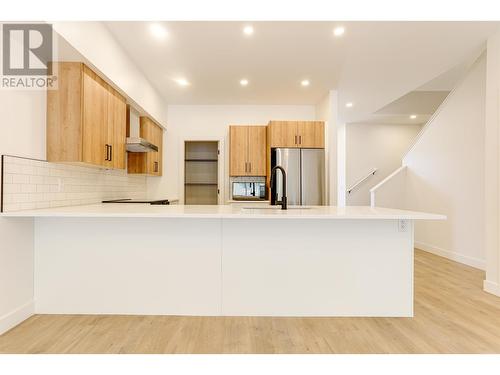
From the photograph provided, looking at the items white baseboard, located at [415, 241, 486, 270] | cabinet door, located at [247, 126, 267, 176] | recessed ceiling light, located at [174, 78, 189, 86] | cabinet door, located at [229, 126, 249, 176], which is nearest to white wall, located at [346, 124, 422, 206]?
white baseboard, located at [415, 241, 486, 270]

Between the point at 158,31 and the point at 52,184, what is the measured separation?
6.08 ft

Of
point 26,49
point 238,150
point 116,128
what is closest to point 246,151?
point 238,150

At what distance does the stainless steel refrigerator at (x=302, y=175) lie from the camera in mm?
5449

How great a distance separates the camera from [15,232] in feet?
8.00

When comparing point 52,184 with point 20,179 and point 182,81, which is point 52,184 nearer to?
point 20,179

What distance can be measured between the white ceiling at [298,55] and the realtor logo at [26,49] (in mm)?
801

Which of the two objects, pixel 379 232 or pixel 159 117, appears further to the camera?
pixel 159 117

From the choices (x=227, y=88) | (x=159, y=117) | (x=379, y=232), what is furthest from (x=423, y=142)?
(x=159, y=117)

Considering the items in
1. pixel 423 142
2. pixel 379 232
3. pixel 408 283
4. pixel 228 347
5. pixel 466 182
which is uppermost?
pixel 423 142

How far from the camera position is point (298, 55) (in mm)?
4043

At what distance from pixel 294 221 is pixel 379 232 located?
680 mm
